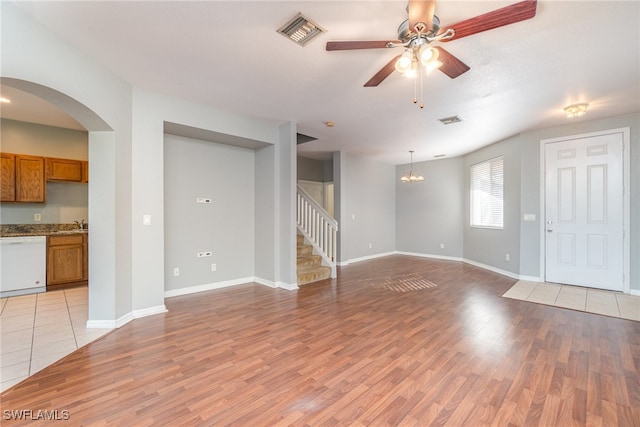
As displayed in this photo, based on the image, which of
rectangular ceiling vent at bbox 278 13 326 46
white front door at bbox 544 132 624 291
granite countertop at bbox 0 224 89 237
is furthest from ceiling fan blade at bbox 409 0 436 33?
granite countertop at bbox 0 224 89 237

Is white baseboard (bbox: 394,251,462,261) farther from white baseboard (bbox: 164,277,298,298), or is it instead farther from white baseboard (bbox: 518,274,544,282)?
white baseboard (bbox: 164,277,298,298)

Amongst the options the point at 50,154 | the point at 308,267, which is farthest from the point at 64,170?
the point at 308,267

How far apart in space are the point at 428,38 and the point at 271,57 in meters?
1.46

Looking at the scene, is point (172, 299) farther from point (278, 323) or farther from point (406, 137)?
point (406, 137)

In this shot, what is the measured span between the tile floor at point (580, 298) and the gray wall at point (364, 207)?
3.54m

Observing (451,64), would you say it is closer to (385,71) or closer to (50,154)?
(385,71)

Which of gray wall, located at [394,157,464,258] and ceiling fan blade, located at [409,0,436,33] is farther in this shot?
gray wall, located at [394,157,464,258]

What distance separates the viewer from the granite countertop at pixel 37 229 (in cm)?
434

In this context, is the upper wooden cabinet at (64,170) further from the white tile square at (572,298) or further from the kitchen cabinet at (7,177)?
the white tile square at (572,298)

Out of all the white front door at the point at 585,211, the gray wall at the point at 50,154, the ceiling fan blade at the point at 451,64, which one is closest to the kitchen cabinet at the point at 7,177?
the gray wall at the point at 50,154

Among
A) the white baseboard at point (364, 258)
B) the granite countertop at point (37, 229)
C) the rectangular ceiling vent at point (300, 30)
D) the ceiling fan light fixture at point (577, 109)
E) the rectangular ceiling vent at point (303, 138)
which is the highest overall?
the rectangular ceiling vent at point (303, 138)

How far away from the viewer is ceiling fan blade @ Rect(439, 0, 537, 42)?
1.60 m

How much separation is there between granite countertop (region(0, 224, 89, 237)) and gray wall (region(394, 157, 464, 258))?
24.9ft

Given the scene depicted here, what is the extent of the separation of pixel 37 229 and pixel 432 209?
853cm
